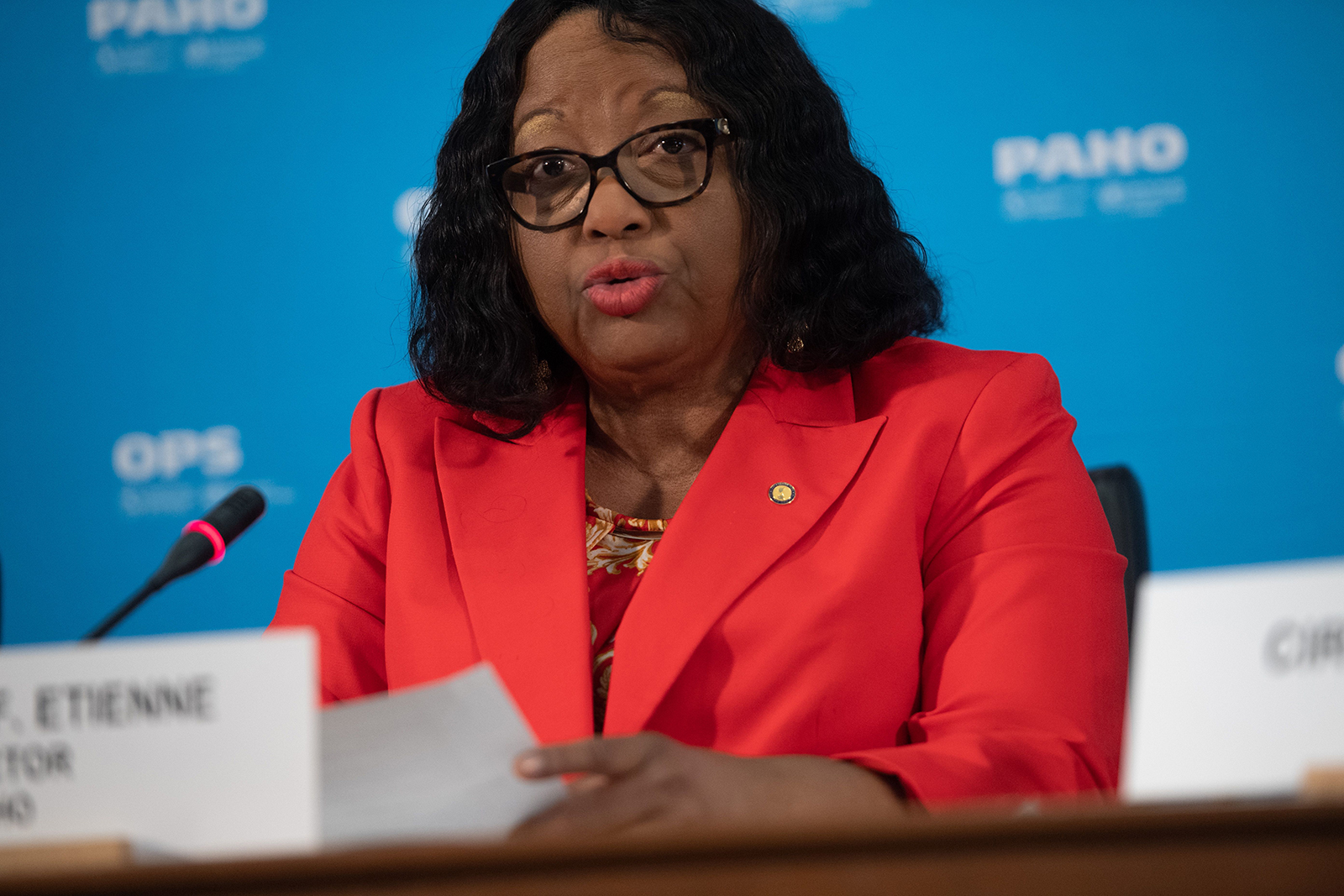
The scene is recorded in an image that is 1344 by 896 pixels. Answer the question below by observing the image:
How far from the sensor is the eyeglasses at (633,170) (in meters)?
1.34

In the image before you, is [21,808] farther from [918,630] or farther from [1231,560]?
[1231,560]

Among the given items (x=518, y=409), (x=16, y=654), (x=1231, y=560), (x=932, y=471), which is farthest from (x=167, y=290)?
(x=1231, y=560)

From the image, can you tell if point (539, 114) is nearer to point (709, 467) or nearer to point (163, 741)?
point (709, 467)

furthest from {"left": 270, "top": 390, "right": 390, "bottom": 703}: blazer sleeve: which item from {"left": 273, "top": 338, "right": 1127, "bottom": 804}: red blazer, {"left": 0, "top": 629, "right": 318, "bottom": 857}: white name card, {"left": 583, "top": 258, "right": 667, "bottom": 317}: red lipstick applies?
{"left": 0, "top": 629, "right": 318, "bottom": 857}: white name card

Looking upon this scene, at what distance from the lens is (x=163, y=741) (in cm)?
61

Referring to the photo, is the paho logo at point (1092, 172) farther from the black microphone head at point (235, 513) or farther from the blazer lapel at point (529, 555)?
the black microphone head at point (235, 513)

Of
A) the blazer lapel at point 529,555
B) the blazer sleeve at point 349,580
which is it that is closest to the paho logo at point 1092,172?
the blazer lapel at point 529,555

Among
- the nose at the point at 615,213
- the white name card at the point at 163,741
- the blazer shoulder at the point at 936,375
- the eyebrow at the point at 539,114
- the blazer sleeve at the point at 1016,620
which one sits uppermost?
the eyebrow at the point at 539,114

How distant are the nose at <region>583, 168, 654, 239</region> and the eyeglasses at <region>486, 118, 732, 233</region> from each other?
1 centimetres

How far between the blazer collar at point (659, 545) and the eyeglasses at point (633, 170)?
0.26 metres

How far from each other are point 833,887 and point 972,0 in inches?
98.4

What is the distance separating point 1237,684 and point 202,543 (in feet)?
2.85

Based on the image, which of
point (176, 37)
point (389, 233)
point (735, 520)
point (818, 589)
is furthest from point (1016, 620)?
point (176, 37)

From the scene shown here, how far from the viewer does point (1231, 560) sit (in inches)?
99.3
